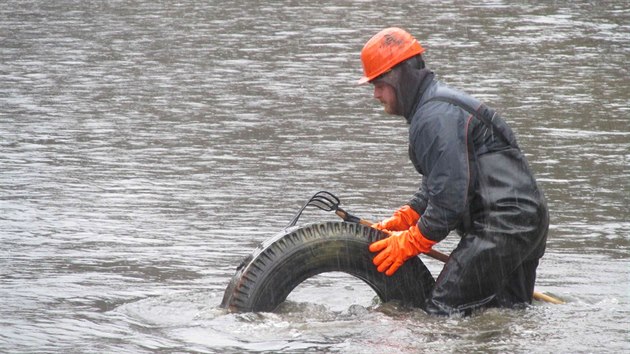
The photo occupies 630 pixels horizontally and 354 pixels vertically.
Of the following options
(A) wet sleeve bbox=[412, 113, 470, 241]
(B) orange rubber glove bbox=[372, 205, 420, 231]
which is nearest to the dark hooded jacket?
(A) wet sleeve bbox=[412, 113, 470, 241]

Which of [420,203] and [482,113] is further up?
[482,113]

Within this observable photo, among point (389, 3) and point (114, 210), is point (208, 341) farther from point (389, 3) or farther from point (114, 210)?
point (389, 3)

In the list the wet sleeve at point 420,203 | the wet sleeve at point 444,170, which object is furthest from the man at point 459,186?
the wet sleeve at point 420,203

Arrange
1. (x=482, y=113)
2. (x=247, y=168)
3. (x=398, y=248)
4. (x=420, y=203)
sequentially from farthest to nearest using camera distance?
(x=247, y=168) < (x=420, y=203) < (x=398, y=248) < (x=482, y=113)

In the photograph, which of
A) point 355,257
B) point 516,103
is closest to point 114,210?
point 355,257

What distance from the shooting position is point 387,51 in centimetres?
770

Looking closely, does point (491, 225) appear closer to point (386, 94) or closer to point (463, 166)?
point (463, 166)

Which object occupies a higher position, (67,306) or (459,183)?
(459,183)

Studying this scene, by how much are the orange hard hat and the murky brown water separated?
1.41 m

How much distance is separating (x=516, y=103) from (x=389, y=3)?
1257 cm

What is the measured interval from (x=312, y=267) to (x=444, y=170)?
3.36ft

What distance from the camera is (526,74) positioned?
1842cm

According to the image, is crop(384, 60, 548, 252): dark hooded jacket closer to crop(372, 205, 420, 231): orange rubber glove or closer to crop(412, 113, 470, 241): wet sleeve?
crop(412, 113, 470, 241): wet sleeve

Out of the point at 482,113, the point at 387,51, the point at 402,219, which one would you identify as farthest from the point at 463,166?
the point at 402,219
